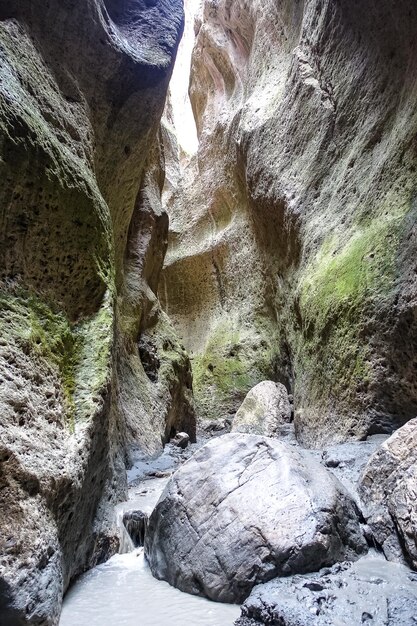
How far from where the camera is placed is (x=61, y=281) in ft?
18.0

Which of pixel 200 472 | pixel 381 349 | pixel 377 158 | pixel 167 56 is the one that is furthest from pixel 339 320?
pixel 167 56

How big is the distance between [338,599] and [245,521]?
96 centimetres

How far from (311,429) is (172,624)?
16.6 feet

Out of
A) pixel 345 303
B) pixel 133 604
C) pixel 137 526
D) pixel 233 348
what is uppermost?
pixel 233 348

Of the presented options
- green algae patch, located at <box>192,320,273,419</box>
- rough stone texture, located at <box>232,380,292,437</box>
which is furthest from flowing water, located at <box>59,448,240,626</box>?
green algae patch, located at <box>192,320,273,419</box>

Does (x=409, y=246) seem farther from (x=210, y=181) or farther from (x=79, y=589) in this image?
(x=210, y=181)

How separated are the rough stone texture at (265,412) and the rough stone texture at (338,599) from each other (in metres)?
6.09

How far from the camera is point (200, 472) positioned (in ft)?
15.4

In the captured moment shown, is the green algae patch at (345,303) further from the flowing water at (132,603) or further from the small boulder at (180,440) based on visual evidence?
the flowing water at (132,603)

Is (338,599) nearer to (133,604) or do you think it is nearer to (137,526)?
(133,604)

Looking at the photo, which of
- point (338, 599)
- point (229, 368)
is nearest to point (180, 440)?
point (229, 368)

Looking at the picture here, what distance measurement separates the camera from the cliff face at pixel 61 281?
377cm

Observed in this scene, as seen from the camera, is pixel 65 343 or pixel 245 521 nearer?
pixel 245 521

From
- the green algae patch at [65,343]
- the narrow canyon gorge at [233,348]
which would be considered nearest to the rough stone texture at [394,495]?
the narrow canyon gorge at [233,348]
